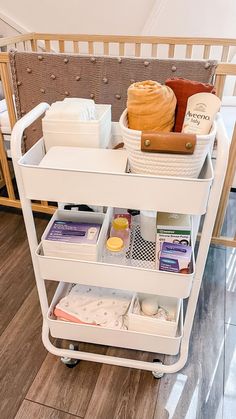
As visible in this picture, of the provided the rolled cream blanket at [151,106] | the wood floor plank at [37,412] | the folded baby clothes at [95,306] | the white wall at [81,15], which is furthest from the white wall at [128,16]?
the wood floor plank at [37,412]

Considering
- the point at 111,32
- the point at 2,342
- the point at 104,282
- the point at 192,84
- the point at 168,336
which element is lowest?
the point at 2,342

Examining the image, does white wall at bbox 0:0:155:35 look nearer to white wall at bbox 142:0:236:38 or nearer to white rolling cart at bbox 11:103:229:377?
white wall at bbox 142:0:236:38

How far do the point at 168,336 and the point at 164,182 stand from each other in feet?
1.75

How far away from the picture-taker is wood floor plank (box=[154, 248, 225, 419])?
3.22 feet

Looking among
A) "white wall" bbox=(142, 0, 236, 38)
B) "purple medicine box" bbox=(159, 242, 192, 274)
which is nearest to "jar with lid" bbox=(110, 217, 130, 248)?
"purple medicine box" bbox=(159, 242, 192, 274)

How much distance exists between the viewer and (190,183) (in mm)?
652

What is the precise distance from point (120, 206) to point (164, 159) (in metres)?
0.15

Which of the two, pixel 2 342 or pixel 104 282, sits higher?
pixel 104 282

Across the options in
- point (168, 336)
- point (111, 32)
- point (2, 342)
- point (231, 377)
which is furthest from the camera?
point (111, 32)

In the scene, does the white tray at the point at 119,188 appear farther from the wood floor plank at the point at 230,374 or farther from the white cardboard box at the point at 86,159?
the wood floor plank at the point at 230,374

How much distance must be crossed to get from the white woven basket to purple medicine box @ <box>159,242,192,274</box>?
0.23 m

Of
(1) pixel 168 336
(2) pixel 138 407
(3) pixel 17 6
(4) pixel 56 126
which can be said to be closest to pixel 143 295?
(1) pixel 168 336

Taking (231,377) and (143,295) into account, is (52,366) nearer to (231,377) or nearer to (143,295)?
(143,295)

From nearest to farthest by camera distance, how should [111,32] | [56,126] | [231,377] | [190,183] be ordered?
1. [190,183]
2. [56,126]
3. [231,377]
4. [111,32]
